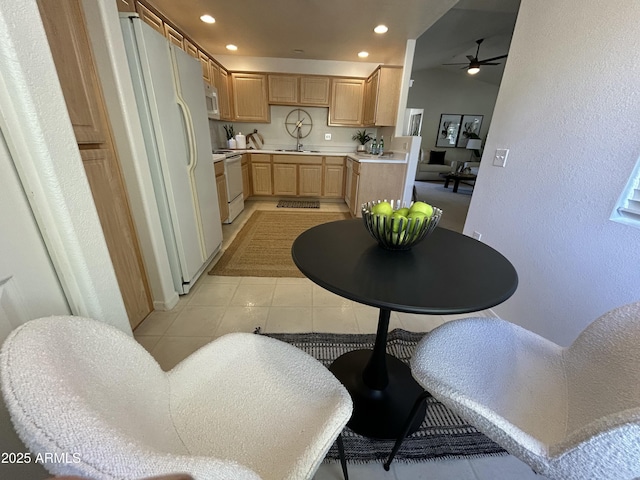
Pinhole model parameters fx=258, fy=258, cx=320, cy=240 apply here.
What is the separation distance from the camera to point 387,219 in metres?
0.87

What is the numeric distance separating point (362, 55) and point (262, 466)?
4.96 meters

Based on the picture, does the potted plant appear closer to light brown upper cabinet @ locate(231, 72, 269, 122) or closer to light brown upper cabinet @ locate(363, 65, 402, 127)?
light brown upper cabinet @ locate(363, 65, 402, 127)

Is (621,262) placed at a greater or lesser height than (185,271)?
greater

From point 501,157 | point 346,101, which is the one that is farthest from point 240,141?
point 501,157

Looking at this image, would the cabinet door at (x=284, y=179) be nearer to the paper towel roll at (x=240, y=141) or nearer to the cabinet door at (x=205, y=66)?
the paper towel roll at (x=240, y=141)

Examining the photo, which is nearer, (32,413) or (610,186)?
(32,413)

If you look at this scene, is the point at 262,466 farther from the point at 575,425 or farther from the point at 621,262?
the point at 621,262

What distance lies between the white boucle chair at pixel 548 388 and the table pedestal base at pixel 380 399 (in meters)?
0.15

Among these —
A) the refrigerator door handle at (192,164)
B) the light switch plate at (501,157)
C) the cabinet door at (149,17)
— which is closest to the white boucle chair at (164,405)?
the refrigerator door handle at (192,164)

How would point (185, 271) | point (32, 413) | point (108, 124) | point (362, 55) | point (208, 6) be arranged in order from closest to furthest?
point (32, 413) < point (108, 124) < point (185, 271) < point (208, 6) < point (362, 55)

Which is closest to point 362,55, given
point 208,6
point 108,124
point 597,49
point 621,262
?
point 208,6

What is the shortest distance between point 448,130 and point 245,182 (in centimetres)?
668

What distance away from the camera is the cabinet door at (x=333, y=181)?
4.55 m

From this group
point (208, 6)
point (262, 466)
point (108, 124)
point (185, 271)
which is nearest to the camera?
point (262, 466)
